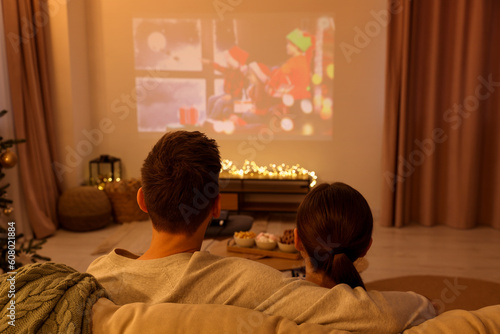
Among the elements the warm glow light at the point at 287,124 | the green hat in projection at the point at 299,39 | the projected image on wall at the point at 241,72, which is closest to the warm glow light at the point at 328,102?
the projected image on wall at the point at 241,72

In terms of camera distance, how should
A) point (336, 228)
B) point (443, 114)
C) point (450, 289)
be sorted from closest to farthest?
point (336, 228) → point (450, 289) → point (443, 114)

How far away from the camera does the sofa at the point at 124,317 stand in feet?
2.85

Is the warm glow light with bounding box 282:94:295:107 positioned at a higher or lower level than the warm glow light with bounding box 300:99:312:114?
higher

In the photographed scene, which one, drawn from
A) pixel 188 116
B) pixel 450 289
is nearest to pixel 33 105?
pixel 188 116

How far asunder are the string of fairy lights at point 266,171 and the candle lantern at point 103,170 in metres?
→ 1.14

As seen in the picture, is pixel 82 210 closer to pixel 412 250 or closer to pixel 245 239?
pixel 245 239

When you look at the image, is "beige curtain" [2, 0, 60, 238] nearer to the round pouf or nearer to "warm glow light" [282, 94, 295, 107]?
the round pouf

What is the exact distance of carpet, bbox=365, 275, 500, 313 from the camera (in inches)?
87.5

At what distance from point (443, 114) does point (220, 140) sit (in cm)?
227

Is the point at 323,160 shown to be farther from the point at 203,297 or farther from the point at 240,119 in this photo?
the point at 203,297

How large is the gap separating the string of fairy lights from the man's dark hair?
142 inches

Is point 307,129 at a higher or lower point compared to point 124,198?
higher

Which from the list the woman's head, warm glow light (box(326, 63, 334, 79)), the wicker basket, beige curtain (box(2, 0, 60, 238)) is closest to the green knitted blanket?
the woman's head

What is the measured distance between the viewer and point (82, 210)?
4387 mm
